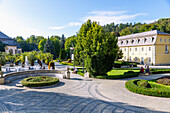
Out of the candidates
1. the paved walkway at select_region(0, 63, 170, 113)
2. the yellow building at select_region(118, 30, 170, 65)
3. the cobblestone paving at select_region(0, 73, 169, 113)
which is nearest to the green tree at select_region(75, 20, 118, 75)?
the paved walkway at select_region(0, 63, 170, 113)

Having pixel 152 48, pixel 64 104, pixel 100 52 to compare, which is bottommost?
pixel 64 104

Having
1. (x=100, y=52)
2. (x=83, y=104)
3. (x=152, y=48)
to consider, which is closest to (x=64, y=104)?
(x=83, y=104)

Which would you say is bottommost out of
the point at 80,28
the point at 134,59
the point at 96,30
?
the point at 134,59

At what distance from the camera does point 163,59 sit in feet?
133

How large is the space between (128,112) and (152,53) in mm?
36140

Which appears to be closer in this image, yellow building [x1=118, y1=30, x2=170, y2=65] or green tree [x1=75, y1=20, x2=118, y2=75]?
green tree [x1=75, y1=20, x2=118, y2=75]

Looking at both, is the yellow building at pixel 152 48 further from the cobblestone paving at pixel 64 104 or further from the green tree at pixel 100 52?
the cobblestone paving at pixel 64 104

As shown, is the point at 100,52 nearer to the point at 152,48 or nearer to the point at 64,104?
the point at 64,104

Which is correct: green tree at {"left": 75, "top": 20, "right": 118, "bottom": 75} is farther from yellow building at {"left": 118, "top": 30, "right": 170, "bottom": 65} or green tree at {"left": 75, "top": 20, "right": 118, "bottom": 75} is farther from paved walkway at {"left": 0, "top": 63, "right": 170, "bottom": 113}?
yellow building at {"left": 118, "top": 30, "right": 170, "bottom": 65}

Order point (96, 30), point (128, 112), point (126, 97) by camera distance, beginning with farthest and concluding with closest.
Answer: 1. point (96, 30)
2. point (126, 97)
3. point (128, 112)

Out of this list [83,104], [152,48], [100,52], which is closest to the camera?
[83,104]

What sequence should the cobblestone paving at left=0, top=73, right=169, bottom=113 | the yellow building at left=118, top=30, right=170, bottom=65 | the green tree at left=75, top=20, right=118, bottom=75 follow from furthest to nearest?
the yellow building at left=118, top=30, right=170, bottom=65 < the green tree at left=75, top=20, right=118, bottom=75 < the cobblestone paving at left=0, top=73, right=169, bottom=113

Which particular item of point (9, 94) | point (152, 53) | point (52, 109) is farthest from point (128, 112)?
point (152, 53)

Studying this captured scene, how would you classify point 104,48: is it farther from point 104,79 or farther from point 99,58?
point 104,79
